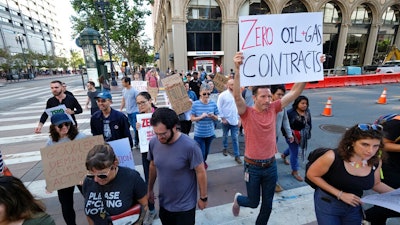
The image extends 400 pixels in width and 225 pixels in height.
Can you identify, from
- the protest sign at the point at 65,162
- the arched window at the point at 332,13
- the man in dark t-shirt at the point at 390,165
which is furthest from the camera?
the arched window at the point at 332,13

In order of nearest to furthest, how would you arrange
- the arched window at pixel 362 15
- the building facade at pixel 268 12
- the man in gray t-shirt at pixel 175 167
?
the man in gray t-shirt at pixel 175 167
the building facade at pixel 268 12
the arched window at pixel 362 15

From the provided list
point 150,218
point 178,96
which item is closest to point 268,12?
point 178,96

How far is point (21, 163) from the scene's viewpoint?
17.4ft

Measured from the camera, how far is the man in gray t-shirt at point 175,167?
1944 mm

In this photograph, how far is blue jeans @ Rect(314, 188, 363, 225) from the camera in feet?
6.52

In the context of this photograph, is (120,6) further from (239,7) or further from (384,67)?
(384,67)

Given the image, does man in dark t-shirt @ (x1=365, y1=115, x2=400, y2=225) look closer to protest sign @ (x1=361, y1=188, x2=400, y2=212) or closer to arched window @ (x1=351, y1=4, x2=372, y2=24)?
protest sign @ (x1=361, y1=188, x2=400, y2=212)

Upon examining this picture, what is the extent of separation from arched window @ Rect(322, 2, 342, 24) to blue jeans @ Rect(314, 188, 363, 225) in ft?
111

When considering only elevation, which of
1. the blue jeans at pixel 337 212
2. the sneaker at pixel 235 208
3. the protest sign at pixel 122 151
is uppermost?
the protest sign at pixel 122 151

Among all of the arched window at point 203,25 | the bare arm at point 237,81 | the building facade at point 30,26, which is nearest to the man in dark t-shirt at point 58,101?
the bare arm at point 237,81

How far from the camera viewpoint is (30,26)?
71.4 meters

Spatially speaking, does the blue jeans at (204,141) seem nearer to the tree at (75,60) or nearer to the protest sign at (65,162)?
the protest sign at (65,162)

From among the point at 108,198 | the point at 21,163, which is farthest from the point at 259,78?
the point at 21,163

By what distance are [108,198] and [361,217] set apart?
242 cm
